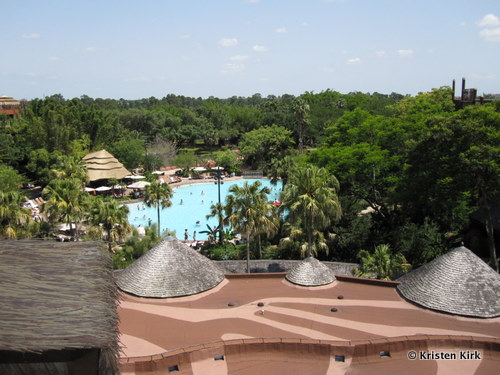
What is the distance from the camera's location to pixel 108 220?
28250mm

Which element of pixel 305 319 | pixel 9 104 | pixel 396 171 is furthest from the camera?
pixel 9 104

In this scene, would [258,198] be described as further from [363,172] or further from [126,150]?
[126,150]

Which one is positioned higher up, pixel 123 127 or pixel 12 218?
pixel 123 127

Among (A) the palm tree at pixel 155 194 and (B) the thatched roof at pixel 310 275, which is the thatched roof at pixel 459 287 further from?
(A) the palm tree at pixel 155 194

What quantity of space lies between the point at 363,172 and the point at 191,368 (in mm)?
20386

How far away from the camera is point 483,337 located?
1396 centimetres

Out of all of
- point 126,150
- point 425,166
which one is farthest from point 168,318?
point 126,150

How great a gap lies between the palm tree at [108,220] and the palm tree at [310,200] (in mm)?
11046

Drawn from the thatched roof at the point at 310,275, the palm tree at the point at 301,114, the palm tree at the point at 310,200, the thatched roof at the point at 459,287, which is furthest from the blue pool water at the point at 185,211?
the thatched roof at the point at 459,287

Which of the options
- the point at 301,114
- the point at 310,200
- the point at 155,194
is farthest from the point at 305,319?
the point at 301,114

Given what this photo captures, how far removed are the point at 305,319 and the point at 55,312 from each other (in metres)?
10.5

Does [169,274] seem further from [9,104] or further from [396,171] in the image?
[9,104]

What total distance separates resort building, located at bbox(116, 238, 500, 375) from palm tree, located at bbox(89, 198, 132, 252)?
33.8 ft

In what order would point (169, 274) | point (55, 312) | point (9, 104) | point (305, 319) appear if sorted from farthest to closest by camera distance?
point (9, 104)
point (169, 274)
point (305, 319)
point (55, 312)
